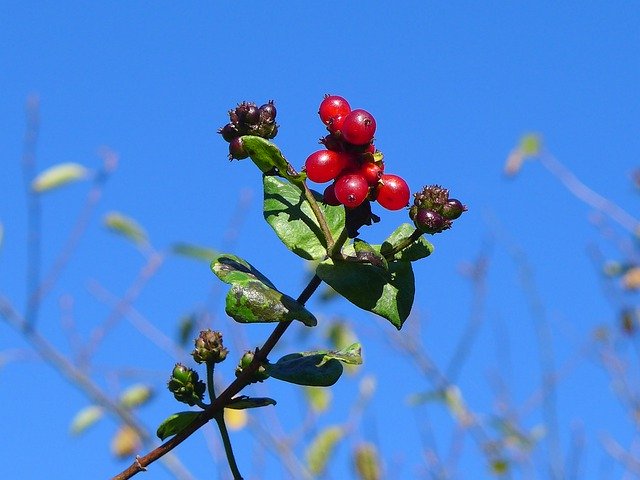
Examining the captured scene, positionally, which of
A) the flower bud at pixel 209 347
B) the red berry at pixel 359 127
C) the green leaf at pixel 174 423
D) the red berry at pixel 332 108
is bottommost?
the green leaf at pixel 174 423

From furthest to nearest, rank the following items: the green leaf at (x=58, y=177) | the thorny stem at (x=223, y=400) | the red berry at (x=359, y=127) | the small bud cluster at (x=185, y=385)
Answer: the green leaf at (x=58, y=177), the small bud cluster at (x=185, y=385), the red berry at (x=359, y=127), the thorny stem at (x=223, y=400)

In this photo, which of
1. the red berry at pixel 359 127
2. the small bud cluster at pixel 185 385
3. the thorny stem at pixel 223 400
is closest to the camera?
the thorny stem at pixel 223 400

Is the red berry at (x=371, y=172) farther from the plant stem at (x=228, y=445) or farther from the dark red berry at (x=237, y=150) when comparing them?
the plant stem at (x=228, y=445)

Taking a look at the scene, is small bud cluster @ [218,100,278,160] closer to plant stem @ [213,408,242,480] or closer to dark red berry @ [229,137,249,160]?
dark red berry @ [229,137,249,160]

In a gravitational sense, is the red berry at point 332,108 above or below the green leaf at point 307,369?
above

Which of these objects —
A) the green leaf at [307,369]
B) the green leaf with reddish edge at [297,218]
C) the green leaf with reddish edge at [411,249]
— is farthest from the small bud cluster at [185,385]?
the green leaf with reddish edge at [411,249]

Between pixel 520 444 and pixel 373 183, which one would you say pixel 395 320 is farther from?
pixel 520 444

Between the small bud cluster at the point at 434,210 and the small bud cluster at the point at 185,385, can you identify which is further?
the small bud cluster at the point at 185,385

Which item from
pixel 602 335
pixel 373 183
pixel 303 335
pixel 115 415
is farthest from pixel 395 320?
pixel 602 335
